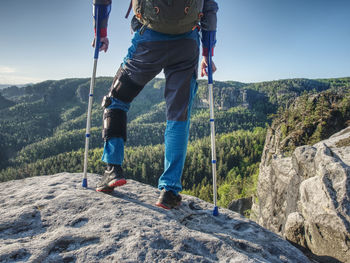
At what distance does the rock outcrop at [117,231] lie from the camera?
218cm

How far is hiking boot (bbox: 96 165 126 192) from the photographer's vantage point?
3.42 m

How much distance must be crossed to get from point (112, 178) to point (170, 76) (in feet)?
5.81

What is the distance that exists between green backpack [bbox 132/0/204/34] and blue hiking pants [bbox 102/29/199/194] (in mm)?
184

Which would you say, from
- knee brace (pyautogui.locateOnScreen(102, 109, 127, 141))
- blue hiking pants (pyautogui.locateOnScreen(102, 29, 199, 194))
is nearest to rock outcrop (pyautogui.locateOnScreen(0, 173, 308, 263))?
blue hiking pants (pyautogui.locateOnScreen(102, 29, 199, 194))

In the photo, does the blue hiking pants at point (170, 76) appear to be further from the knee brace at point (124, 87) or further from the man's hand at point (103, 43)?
the man's hand at point (103, 43)

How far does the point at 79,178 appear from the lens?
4531mm

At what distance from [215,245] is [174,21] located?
9.29ft

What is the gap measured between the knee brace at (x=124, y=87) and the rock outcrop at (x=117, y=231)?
1530mm

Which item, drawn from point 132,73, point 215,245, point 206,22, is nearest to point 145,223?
point 215,245

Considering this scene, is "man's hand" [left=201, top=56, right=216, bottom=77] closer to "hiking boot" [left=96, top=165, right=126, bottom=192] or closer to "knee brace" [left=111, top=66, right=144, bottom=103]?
"knee brace" [left=111, top=66, right=144, bottom=103]

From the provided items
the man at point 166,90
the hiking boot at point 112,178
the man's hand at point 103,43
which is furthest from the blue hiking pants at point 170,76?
the man's hand at point 103,43

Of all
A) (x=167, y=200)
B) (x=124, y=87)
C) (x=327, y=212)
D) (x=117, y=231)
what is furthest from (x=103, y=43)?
(x=327, y=212)

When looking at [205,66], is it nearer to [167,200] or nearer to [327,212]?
[167,200]

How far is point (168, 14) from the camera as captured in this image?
3.12 m
